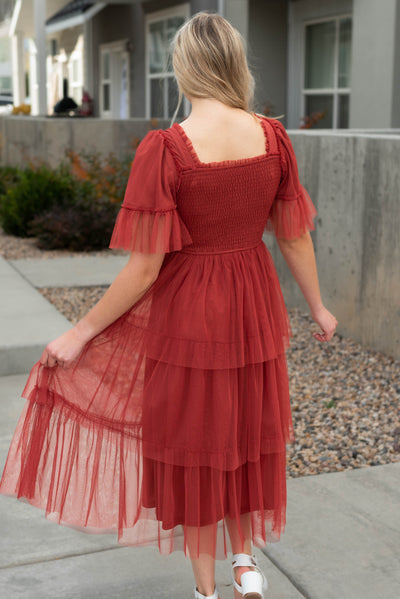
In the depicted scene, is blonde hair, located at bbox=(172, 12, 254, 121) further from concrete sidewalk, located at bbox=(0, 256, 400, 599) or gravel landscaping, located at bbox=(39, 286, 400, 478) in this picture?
gravel landscaping, located at bbox=(39, 286, 400, 478)

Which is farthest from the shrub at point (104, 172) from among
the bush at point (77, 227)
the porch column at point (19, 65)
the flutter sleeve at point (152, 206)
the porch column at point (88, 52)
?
the porch column at point (19, 65)

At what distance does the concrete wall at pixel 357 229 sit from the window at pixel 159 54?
22.4 feet

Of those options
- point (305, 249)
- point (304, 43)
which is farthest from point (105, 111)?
point (305, 249)

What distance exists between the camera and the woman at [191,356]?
2137 millimetres

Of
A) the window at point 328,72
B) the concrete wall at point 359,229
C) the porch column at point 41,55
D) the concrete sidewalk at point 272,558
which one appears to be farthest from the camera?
the porch column at point 41,55

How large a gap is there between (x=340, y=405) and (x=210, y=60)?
278 cm

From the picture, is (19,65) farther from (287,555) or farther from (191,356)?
(191,356)

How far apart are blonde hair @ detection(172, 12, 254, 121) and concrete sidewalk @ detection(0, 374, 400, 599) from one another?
1563 millimetres

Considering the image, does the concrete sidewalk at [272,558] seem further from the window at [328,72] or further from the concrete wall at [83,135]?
the concrete wall at [83,135]

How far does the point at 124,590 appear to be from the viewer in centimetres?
265

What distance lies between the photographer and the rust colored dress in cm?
215

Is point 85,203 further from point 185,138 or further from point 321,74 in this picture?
point 185,138

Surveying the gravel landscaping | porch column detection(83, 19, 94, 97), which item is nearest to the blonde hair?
the gravel landscaping

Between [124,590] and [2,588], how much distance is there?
1.33 ft
